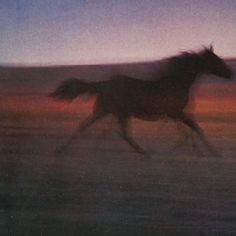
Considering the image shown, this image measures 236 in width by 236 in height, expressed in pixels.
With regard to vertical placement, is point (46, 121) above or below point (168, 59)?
below

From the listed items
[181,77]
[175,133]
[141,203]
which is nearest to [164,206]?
[141,203]

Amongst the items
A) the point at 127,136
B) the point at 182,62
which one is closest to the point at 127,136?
the point at 127,136

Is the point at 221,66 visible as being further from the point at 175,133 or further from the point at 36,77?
the point at 36,77

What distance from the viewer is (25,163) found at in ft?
21.1

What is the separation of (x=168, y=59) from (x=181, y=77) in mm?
543

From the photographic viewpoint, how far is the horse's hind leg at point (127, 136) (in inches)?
254

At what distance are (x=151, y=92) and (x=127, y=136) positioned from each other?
0.35 m

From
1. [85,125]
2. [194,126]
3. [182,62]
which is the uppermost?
[182,62]

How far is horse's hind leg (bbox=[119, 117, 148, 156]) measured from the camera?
6.46m

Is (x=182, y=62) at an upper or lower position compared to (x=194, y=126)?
upper

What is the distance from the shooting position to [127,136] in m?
6.45

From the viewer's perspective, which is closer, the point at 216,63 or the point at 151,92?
the point at 216,63

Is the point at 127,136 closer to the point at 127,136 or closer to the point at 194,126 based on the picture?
the point at 127,136

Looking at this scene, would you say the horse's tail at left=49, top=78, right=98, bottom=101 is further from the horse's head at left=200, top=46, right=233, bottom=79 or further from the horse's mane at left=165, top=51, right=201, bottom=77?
the horse's head at left=200, top=46, right=233, bottom=79
